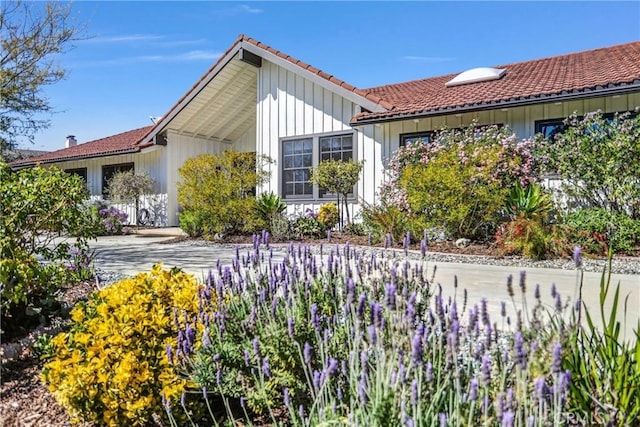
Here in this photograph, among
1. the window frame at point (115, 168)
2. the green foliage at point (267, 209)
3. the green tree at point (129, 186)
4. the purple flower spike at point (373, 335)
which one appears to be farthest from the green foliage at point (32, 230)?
the window frame at point (115, 168)

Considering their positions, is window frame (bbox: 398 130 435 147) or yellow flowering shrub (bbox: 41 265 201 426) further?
window frame (bbox: 398 130 435 147)

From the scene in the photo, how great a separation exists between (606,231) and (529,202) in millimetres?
1437

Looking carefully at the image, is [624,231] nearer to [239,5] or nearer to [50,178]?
[50,178]

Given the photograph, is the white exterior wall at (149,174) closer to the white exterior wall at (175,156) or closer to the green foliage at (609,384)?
the white exterior wall at (175,156)

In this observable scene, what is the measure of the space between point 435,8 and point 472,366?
11618mm

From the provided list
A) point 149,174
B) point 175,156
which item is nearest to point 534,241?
point 175,156

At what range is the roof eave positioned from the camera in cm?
818

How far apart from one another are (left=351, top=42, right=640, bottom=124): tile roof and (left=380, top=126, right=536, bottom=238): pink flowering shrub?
2.64 ft

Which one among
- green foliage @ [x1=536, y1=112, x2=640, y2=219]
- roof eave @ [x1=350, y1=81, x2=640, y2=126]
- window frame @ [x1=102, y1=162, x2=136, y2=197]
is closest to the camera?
green foliage @ [x1=536, y1=112, x2=640, y2=219]

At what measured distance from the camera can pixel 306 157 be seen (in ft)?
43.3

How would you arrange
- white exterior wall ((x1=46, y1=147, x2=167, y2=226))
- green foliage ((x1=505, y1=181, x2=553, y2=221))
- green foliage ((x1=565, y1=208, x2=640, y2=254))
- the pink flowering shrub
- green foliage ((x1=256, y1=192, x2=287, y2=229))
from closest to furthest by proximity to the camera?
green foliage ((x1=565, y1=208, x2=640, y2=254)), green foliage ((x1=505, y1=181, x2=553, y2=221)), the pink flowering shrub, green foliage ((x1=256, y1=192, x2=287, y2=229)), white exterior wall ((x1=46, y1=147, x2=167, y2=226))

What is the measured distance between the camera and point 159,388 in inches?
88.4

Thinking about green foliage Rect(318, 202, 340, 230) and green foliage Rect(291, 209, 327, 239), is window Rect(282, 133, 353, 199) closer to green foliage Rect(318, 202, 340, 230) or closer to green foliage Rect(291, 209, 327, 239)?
green foliage Rect(318, 202, 340, 230)

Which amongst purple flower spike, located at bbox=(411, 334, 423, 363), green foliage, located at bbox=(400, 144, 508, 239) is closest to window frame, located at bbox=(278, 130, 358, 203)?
green foliage, located at bbox=(400, 144, 508, 239)
